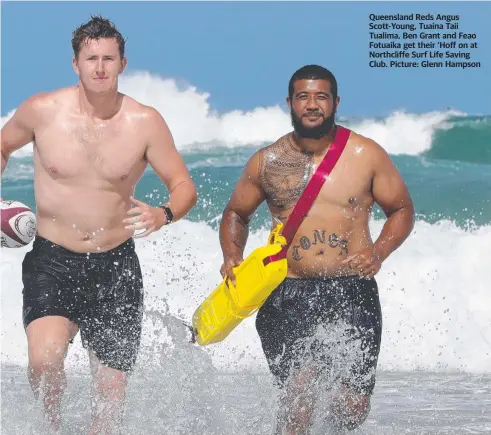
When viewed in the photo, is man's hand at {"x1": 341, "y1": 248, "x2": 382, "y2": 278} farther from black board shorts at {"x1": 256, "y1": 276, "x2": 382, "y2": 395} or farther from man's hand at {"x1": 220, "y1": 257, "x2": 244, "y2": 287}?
man's hand at {"x1": 220, "y1": 257, "x2": 244, "y2": 287}

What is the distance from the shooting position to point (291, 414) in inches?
219

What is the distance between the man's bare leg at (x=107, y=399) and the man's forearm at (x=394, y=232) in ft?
4.87

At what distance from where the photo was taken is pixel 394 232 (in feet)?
18.2

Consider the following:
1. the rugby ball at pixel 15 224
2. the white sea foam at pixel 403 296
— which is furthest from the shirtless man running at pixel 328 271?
the white sea foam at pixel 403 296

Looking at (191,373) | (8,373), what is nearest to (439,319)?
(8,373)

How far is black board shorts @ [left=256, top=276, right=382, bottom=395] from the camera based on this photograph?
5.52m

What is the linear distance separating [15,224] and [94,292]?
560 millimetres

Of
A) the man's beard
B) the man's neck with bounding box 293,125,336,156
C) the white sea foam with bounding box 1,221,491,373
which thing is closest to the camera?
the man's beard

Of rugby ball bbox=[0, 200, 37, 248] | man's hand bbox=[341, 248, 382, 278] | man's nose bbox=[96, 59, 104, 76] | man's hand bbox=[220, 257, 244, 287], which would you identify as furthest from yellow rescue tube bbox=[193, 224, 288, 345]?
man's nose bbox=[96, 59, 104, 76]

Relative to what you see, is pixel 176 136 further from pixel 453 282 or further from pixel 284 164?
pixel 284 164

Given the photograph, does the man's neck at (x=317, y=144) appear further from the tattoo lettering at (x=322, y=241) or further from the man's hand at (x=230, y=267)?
the man's hand at (x=230, y=267)

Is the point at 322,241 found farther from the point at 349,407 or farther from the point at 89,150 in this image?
the point at 89,150

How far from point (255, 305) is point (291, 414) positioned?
0.65 meters

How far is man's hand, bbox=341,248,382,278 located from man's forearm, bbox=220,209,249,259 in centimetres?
64
